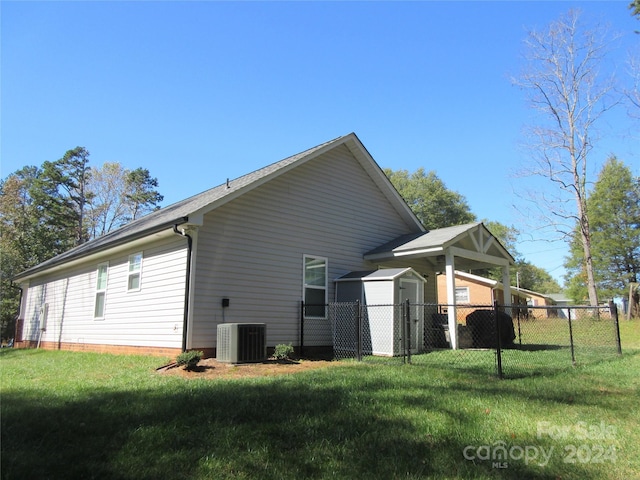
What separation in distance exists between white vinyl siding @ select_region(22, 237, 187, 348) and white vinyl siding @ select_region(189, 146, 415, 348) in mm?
649

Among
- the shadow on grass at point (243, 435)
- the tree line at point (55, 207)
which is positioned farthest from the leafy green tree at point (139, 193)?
the shadow on grass at point (243, 435)

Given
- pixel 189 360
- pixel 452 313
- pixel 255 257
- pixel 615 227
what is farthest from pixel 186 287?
pixel 615 227

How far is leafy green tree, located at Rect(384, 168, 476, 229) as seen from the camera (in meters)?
45.5

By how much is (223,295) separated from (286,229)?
249cm

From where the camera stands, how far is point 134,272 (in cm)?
1105

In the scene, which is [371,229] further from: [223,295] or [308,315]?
[223,295]

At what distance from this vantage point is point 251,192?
10.6 m

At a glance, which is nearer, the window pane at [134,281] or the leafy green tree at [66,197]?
the window pane at [134,281]

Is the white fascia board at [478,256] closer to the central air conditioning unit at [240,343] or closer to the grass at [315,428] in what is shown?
the grass at [315,428]

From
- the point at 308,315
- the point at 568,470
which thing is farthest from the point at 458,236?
the point at 568,470

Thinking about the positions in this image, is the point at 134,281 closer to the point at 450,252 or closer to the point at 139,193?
the point at 450,252

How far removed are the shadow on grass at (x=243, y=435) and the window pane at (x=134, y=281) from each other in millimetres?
5519

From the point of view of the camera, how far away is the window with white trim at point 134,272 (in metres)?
10.9

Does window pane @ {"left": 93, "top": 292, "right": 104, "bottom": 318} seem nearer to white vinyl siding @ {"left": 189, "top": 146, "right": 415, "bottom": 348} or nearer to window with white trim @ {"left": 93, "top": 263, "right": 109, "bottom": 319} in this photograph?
window with white trim @ {"left": 93, "top": 263, "right": 109, "bottom": 319}
